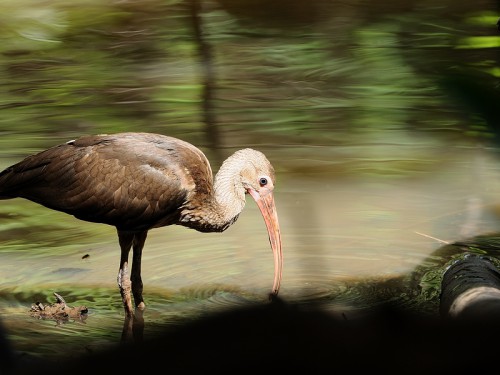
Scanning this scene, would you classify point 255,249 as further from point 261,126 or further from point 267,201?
point 261,126

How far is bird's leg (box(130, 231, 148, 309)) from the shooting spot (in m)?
5.52

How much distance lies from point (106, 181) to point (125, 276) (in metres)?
0.51

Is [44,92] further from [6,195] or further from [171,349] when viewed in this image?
[171,349]

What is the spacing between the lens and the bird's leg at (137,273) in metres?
5.52

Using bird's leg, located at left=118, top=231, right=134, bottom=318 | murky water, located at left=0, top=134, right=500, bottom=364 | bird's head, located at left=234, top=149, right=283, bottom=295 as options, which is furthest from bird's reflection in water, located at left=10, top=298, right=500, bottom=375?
bird's head, located at left=234, top=149, right=283, bottom=295

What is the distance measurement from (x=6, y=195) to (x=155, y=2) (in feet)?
26.6

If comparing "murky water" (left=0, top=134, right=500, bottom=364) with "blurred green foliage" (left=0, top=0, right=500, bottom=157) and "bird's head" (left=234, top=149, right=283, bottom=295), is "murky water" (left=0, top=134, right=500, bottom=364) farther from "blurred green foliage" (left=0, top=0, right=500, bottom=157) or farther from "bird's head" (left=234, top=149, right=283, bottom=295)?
"blurred green foliage" (left=0, top=0, right=500, bottom=157)

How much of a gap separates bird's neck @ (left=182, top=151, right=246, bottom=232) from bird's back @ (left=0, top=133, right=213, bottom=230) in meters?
0.25

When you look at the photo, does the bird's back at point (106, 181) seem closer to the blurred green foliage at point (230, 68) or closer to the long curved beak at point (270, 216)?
the long curved beak at point (270, 216)

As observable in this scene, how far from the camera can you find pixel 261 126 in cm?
909

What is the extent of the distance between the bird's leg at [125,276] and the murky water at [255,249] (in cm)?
8

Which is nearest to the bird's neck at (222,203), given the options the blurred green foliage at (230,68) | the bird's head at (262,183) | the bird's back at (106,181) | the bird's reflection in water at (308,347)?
the bird's head at (262,183)

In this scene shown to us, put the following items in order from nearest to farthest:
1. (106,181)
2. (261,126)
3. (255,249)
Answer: (106,181), (255,249), (261,126)

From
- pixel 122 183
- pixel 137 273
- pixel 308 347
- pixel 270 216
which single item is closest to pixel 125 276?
pixel 137 273
